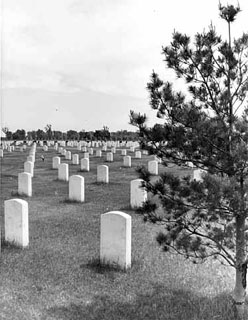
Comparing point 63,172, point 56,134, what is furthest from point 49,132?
point 63,172

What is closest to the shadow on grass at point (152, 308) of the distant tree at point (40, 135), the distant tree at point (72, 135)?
the distant tree at point (40, 135)

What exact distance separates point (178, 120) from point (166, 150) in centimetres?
38

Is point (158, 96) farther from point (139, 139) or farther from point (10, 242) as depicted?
point (10, 242)

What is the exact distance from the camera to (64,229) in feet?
26.5

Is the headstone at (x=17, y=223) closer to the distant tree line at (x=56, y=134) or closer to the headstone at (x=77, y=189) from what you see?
the headstone at (x=77, y=189)

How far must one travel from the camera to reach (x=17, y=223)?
6781 millimetres

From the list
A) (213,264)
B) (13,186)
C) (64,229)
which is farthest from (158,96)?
(13,186)

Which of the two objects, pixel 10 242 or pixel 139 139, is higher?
pixel 139 139

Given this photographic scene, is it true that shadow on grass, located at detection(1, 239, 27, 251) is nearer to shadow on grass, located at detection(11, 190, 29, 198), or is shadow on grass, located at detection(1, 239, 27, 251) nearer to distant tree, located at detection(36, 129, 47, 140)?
shadow on grass, located at detection(11, 190, 29, 198)

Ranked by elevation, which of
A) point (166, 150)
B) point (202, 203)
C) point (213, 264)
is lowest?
point (213, 264)

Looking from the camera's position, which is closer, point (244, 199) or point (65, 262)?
point (244, 199)

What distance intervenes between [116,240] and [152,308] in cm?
149

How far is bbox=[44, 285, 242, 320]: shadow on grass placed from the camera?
14.0 feet

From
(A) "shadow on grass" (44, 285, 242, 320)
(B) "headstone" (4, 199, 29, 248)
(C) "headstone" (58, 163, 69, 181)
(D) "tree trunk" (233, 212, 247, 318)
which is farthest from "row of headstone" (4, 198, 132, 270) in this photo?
(C) "headstone" (58, 163, 69, 181)
